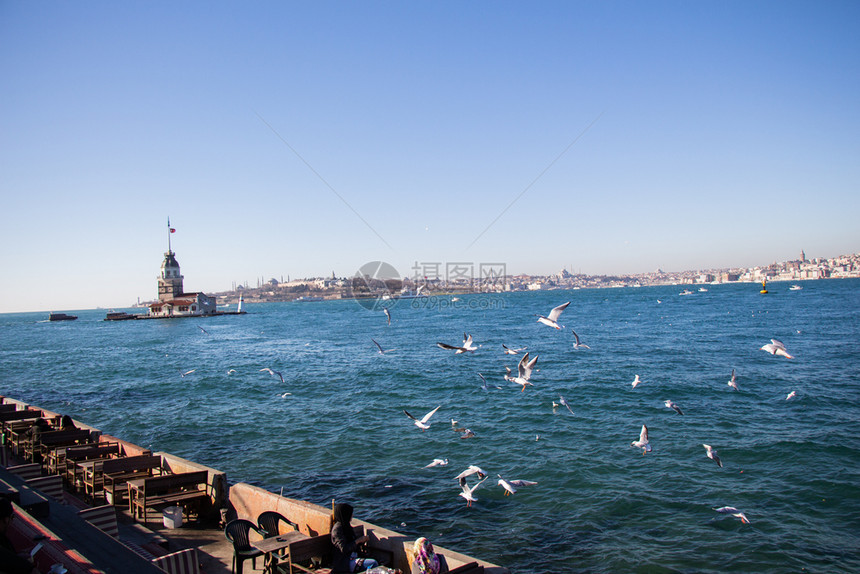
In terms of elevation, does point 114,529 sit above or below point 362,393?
above

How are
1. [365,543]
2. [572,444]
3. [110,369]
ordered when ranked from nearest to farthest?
[365,543] < [572,444] < [110,369]

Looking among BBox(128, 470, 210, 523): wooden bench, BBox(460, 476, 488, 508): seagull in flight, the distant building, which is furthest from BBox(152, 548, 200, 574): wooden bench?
the distant building

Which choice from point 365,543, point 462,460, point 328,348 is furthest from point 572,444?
point 328,348

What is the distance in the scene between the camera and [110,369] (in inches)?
1441

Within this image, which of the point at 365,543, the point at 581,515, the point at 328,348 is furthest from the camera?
the point at 328,348

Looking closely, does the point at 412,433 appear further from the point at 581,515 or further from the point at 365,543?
the point at 365,543

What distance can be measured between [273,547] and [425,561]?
6.26 ft

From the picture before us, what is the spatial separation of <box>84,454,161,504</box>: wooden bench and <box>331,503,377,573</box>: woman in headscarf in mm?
4817

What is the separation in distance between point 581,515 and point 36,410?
47.1ft

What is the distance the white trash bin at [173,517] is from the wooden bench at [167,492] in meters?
0.11

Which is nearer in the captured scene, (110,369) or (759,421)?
(759,421)

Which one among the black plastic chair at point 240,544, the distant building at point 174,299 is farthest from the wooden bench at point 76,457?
the distant building at point 174,299

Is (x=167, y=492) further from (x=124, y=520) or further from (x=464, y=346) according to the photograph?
(x=464, y=346)

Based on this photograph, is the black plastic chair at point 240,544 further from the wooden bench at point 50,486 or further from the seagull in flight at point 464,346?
the seagull in flight at point 464,346
